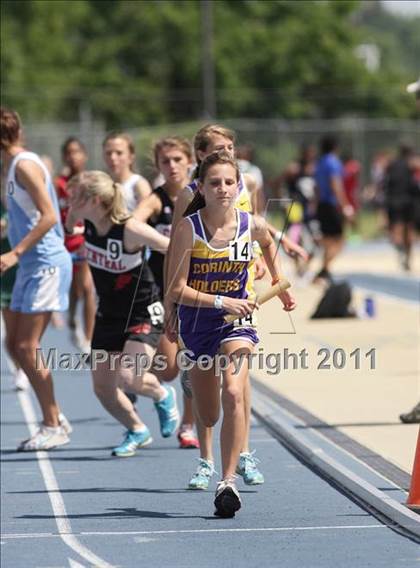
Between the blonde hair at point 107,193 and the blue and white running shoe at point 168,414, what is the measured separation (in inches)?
46.8

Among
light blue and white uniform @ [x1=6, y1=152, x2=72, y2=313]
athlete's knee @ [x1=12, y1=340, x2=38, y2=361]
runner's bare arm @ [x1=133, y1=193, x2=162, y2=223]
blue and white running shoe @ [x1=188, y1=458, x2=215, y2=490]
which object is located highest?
runner's bare arm @ [x1=133, y1=193, x2=162, y2=223]

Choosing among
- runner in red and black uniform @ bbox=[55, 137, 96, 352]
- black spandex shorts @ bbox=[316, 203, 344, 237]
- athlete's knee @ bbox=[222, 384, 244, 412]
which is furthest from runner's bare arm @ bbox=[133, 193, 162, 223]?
black spandex shorts @ bbox=[316, 203, 344, 237]

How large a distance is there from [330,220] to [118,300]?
13.0m

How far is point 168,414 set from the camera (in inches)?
412

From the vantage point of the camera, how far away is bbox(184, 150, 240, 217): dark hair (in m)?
7.96

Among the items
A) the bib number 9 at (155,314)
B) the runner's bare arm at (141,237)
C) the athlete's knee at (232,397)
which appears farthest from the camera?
the bib number 9 at (155,314)

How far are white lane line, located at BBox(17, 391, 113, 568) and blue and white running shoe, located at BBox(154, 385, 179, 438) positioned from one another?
727mm

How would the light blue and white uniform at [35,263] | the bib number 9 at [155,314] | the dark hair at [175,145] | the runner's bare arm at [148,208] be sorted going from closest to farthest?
1. the dark hair at [175,145]
2. the runner's bare arm at [148,208]
3. the bib number 9 at [155,314]
4. the light blue and white uniform at [35,263]

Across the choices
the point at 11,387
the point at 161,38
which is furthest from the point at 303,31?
the point at 11,387

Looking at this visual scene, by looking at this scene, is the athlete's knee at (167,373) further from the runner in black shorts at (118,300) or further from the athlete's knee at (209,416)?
the athlete's knee at (209,416)

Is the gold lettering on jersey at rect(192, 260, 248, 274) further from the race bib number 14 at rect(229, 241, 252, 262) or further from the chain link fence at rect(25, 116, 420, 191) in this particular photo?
the chain link fence at rect(25, 116, 420, 191)

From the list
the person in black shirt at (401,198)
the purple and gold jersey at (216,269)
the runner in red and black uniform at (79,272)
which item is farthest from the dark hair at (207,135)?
the person in black shirt at (401,198)

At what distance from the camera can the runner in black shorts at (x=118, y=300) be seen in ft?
32.8

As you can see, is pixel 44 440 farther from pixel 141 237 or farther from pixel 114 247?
pixel 141 237
